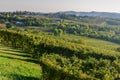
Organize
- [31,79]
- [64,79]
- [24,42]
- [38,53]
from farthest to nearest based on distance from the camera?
[24,42]
[38,53]
[31,79]
[64,79]

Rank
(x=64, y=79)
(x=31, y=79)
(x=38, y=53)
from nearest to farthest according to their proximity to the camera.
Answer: (x=64, y=79)
(x=31, y=79)
(x=38, y=53)

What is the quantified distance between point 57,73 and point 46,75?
14.5 feet

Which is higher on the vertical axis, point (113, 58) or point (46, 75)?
point (46, 75)

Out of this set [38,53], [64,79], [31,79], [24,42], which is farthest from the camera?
[24,42]

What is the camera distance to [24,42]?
11644cm

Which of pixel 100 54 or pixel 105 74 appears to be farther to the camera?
pixel 100 54

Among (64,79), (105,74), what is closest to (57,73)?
(64,79)

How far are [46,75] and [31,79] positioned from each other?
357 centimetres

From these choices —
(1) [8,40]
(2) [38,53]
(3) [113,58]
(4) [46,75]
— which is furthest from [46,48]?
(4) [46,75]

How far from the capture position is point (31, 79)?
61.3 m

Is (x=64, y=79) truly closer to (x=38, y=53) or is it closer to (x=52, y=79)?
(x=52, y=79)

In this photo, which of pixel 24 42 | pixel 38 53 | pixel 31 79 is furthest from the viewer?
pixel 24 42

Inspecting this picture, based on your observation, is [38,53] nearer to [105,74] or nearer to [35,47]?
[35,47]

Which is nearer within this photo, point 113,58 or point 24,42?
point 113,58
